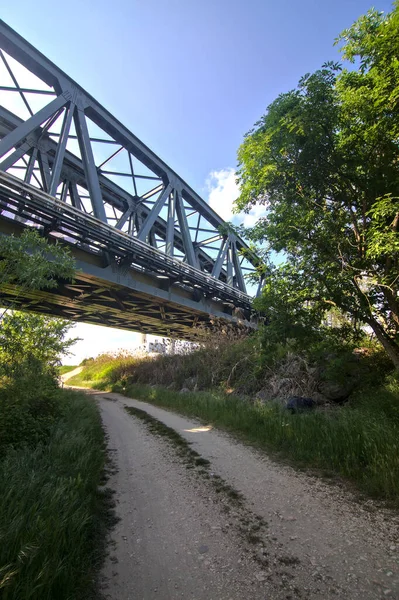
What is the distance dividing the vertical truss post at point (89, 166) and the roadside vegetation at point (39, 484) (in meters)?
9.98

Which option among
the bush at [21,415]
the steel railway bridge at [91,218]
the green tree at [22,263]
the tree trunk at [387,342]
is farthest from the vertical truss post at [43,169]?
the tree trunk at [387,342]

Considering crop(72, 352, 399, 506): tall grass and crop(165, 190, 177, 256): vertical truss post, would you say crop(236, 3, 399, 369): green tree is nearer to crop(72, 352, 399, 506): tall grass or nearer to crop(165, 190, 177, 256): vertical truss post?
crop(72, 352, 399, 506): tall grass

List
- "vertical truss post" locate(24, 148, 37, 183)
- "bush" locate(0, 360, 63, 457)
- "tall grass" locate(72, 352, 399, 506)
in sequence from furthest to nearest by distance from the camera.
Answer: "vertical truss post" locate(24, 148, 37, 183)
"bush" locate(0, 360, 63, 457)
"tall grass" locate(72, 352, 399, 506)

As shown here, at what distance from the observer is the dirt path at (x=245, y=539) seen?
239 centimetres

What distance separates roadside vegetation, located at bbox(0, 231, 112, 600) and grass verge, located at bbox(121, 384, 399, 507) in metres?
3.60

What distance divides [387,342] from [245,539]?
5.04 meters

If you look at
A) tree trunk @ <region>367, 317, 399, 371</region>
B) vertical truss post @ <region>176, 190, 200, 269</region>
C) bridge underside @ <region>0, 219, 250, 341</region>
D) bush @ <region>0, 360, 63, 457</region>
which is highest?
vertical truss post @ <region>176, 190, 200, 269</region>

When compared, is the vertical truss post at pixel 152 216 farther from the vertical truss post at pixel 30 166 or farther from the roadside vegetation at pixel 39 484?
the roadside vegetation at pixel 39 484

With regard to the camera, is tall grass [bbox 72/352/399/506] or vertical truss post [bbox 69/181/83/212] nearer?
tall grass [bbox 72/352/399/506]

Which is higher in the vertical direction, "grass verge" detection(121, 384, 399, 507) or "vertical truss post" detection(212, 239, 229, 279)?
"vertical truss post" detection(212, 239, 229, 279)

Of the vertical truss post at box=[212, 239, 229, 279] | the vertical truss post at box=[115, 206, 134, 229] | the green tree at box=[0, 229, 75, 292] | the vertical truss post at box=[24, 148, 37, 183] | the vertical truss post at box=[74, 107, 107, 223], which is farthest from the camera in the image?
the vertical truss post at box=[212, 239, 229, 279]

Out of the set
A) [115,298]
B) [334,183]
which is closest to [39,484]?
[334,183]

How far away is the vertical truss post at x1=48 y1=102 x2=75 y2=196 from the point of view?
1391 cm

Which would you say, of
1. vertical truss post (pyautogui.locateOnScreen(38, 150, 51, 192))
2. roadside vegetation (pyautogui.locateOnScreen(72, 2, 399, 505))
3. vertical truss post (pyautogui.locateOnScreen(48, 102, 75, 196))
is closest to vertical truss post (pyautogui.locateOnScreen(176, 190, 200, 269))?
vertical truss post (pyautogui.locateOnScreen(38, 150, 51, 192))
